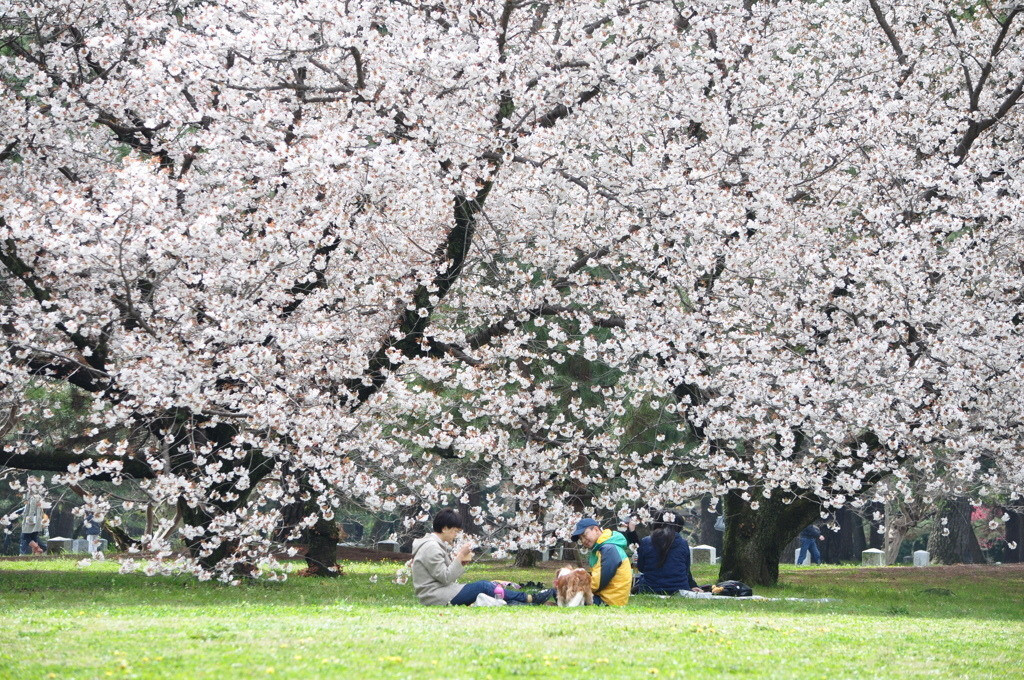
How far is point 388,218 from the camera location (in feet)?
49.8

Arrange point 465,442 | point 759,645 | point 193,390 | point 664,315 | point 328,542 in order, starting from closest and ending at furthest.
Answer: point 759,645, point 193,390, point 465,442, point 664,315, point 328,542

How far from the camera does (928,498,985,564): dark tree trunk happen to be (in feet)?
112

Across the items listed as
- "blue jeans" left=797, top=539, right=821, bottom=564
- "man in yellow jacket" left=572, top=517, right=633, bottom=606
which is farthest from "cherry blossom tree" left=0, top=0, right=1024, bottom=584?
"blue jeans" left=797, top=539, right=821, bottom=564

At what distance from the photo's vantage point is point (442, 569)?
434 inches

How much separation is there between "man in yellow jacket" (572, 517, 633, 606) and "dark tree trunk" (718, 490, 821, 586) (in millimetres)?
6766

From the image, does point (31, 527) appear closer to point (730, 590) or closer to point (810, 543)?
point (730, 590)

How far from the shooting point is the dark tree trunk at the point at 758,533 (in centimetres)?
1819

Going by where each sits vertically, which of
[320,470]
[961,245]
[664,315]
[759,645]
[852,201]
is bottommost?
[759,645]

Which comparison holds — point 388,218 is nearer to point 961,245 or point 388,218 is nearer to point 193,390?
point 193,390

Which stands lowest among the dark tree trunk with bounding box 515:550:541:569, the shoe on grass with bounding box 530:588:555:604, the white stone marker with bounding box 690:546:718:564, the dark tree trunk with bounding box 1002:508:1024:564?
the shoe on grass with bounding box 530:588:555:604

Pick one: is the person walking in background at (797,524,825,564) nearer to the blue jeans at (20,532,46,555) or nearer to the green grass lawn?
the green grass lawn

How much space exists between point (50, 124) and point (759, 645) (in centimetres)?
1178

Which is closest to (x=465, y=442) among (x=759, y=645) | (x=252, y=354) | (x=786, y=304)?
(x=252, y=354)

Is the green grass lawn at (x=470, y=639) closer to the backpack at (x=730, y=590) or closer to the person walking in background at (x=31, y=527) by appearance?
the backpack at (x=730, y=590)
